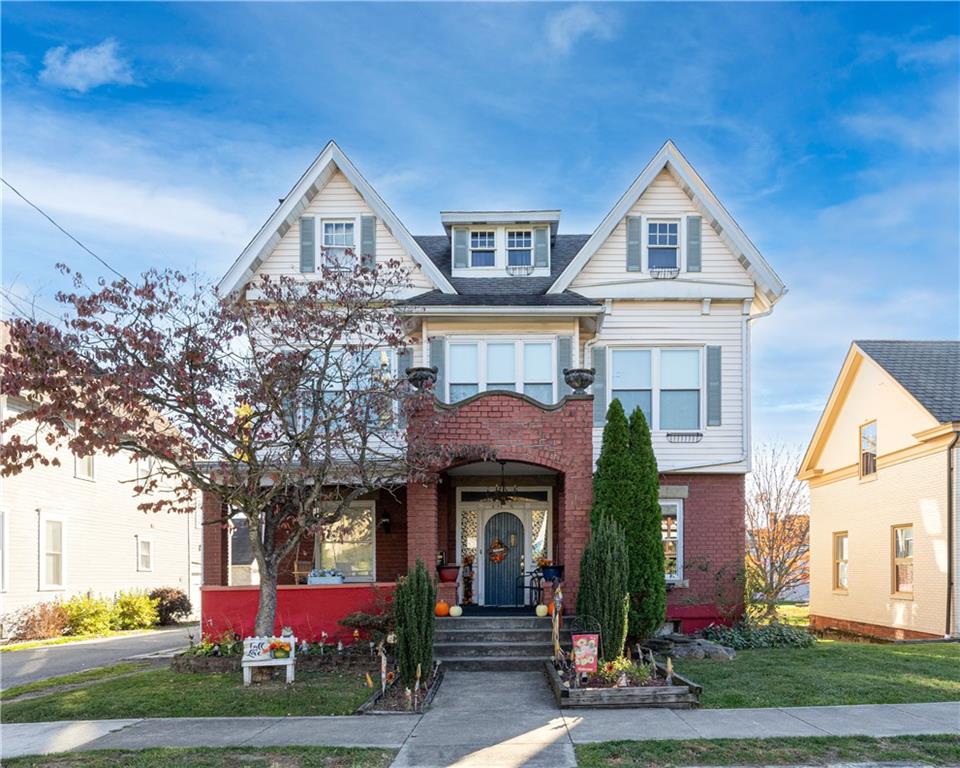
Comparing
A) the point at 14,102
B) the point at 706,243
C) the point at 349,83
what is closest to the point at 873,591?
the point at 706,243

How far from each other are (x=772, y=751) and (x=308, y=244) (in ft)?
43.7

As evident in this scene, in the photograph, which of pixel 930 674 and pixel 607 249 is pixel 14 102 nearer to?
pixel 607 249

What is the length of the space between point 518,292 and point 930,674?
33.1ft

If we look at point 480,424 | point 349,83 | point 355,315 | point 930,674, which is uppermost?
point 349,83

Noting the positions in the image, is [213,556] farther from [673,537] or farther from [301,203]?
[673,537]

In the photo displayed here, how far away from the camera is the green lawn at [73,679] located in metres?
12.8

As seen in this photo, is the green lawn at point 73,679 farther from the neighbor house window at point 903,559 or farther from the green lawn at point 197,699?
the neighbor house window at point 903,559

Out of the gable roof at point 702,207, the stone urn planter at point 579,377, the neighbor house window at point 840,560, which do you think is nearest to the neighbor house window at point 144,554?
the gable roof at point 702,207

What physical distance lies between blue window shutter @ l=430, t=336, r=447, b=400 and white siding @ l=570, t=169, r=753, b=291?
2977 mm

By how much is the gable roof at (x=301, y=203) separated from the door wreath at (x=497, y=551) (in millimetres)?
5318

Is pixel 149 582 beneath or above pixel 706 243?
beneath

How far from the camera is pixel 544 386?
1705 cm

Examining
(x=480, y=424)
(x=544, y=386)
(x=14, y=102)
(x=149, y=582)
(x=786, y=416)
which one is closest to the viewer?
(x=14, y=102)

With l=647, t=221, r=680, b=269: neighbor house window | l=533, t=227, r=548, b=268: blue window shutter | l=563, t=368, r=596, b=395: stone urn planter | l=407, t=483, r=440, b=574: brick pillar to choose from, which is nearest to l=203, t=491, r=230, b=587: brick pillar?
l=407, t=483, r=440, b=574: brick pillar
